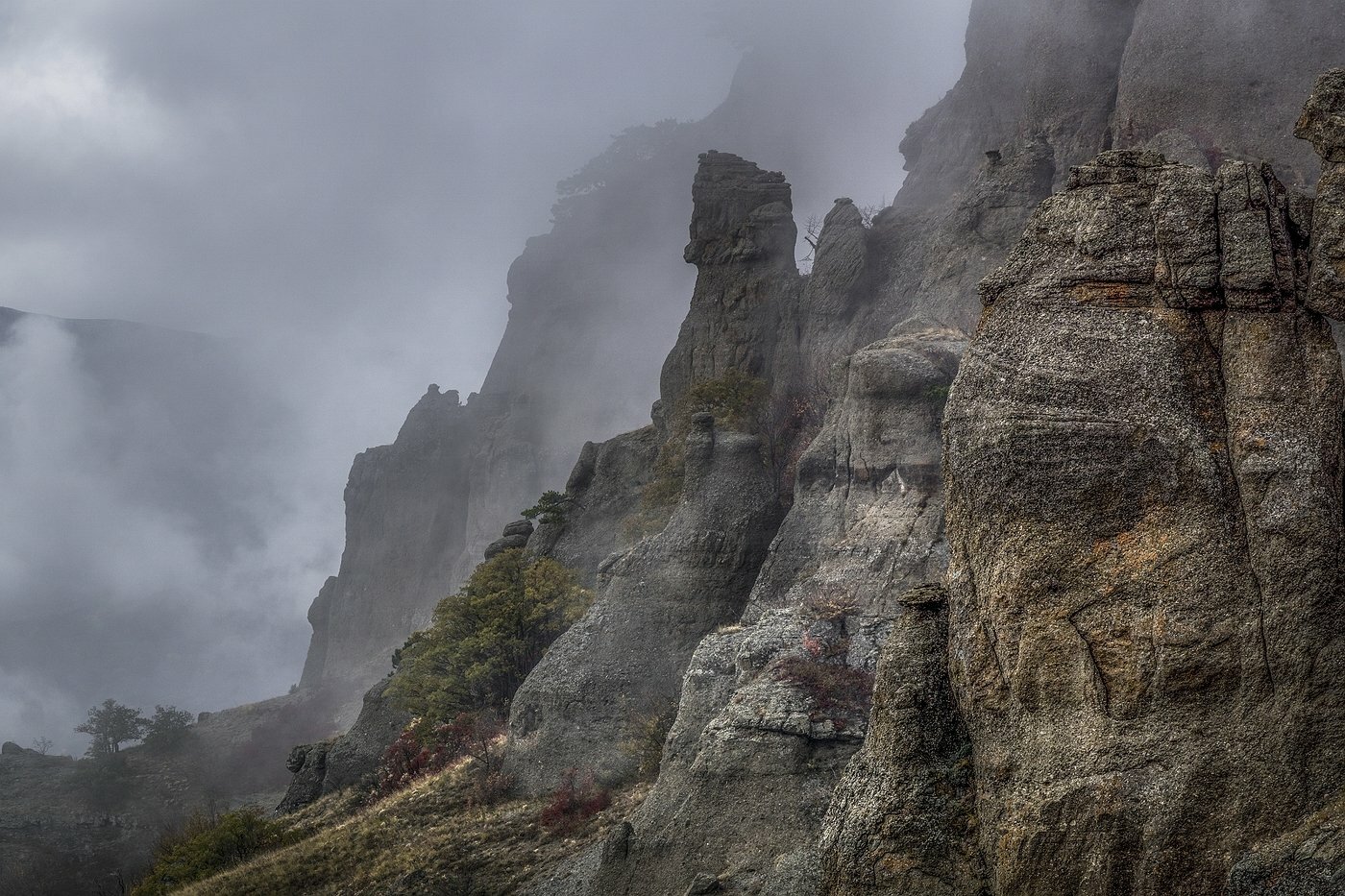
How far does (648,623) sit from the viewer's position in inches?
1296

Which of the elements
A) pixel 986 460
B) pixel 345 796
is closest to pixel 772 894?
pixel 986 460

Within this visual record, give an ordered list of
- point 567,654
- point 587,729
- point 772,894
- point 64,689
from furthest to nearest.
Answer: point 64,689, point 567,654, point 587,729, point 772,894

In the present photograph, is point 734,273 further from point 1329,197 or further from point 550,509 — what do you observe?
point 1329,197

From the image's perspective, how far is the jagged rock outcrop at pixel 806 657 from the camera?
18016 mm

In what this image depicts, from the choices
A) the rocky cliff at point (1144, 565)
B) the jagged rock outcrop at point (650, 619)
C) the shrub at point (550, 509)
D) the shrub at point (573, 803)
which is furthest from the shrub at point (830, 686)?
the shrub at point (550, 509)

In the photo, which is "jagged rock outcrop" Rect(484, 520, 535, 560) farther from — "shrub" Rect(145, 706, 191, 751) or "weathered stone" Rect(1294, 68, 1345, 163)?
"weathered stone" Rect(1294, 68, 1345, 163)

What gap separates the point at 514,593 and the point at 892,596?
69.9ft

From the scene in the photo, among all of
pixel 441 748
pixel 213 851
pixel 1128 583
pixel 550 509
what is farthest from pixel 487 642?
pixel 1128 583

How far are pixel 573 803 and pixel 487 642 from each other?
13300 millimetres

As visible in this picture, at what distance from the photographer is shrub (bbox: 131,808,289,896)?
31641 mm

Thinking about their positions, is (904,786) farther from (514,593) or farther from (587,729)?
(514,593)

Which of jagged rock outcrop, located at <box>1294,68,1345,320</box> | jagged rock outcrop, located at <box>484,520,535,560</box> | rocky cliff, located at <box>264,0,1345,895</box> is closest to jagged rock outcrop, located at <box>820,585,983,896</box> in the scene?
rocky cliff, located at <box>264,0,1345,895</box>

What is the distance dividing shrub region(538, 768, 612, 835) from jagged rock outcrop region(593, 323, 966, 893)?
18.0ft

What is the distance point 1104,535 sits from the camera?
9594 mm
